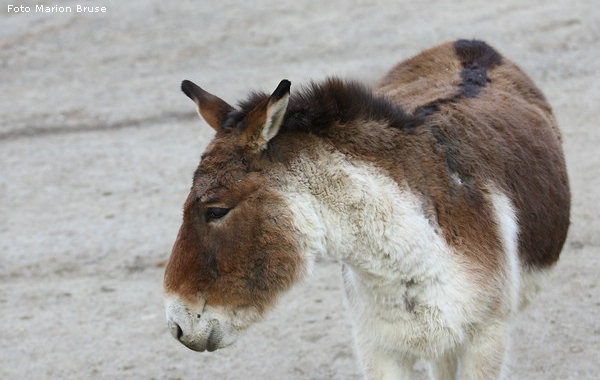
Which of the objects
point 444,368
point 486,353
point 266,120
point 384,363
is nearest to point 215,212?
point 266,120

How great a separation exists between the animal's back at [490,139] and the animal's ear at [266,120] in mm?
607

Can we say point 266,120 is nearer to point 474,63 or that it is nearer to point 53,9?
point 474,63

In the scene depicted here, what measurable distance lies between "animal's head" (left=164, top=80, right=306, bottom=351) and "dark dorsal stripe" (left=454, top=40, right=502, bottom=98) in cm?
127

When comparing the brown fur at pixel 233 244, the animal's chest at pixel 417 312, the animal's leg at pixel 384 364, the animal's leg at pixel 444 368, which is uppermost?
the brown fur at pixel 233 244

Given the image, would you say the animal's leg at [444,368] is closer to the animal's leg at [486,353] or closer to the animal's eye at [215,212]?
the animal's leg at [486,353]

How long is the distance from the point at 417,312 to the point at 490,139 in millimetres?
842

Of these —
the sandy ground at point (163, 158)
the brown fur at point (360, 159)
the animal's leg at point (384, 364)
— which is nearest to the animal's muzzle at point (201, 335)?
the brown fur at point (360, 159)

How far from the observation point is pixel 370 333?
3.64 metres

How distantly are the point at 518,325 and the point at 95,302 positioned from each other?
8.95ft

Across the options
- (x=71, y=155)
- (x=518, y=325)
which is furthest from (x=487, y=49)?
(x=71, y=155)

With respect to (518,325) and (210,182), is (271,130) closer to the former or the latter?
(210,182)

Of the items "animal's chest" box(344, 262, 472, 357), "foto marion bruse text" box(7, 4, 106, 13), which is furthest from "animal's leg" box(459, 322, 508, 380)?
"foto marion bruse text" box(7, 4, 106, 13)

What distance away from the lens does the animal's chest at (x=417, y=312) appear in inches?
134

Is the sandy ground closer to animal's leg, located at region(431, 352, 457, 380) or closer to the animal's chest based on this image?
animal's leg, located at region(431, 352, 457, 380)
